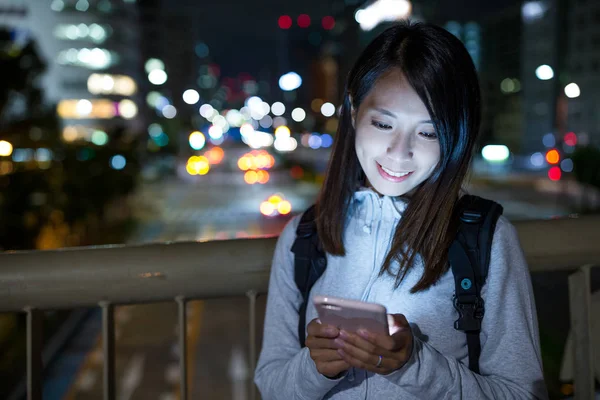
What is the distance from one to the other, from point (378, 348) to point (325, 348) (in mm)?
145

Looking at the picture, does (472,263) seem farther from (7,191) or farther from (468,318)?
(7,191)

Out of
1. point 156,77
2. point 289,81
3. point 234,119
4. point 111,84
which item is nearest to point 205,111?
point 234,119

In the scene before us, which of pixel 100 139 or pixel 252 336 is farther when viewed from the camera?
pixel 100 139

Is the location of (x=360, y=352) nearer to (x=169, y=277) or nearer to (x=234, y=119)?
(x=169, y=277)

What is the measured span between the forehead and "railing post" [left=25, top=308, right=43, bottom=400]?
60.3 inches

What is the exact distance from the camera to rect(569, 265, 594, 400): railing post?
2.52m

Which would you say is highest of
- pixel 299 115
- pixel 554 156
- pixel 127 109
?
pixel 127 109

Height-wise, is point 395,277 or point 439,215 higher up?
A: point 439,215

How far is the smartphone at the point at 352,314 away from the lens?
1.41m

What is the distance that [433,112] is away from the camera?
176 cm

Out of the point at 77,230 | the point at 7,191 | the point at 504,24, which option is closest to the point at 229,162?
the point at 504,24

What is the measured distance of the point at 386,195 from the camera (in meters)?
1.88

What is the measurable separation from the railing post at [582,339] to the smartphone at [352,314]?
1.41 m

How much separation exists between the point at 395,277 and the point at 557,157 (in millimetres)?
18417
